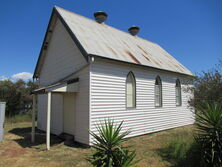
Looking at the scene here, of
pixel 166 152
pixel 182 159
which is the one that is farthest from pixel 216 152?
pixel 166 152

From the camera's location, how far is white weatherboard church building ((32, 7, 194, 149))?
795cm

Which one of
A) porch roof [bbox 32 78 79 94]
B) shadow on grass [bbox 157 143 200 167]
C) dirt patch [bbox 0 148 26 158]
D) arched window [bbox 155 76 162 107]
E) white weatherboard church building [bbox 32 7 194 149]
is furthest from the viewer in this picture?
arched window [bbox 155 76 162 107]

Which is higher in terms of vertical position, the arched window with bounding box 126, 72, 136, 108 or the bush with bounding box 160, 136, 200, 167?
the arched window with bounding box 126, 72, 136, 108

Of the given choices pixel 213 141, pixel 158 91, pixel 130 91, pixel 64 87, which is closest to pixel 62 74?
pixel 64 87

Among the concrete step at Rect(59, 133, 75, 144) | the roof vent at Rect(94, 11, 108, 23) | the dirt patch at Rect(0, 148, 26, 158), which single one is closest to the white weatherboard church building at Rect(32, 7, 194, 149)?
the concrete step at Rect(59, 133, 75, 144)

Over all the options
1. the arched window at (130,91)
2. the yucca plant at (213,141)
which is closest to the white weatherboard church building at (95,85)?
the arched window at (130,91)

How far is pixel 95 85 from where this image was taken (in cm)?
794

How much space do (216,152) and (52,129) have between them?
9323 millimetres

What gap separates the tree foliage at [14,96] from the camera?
17.9 metres

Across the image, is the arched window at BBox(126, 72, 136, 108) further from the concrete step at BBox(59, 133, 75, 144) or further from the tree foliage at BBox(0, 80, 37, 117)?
the tree foliage at BBox(0, 80, 37, 117)

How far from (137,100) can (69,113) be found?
4.09m

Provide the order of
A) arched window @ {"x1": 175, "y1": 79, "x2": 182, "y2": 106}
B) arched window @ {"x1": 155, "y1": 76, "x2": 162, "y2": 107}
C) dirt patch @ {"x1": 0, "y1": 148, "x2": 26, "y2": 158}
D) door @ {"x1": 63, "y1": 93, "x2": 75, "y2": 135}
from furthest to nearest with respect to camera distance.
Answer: arched window @ {"x1": 175, "y1": 79, "x2": 182, "y2": 106} < arched window @ {"x1": 155, "y1": 76, "x2": 162, "y2": 107} < door @ {"x1": 63, "y1": 93, "x2": 75, "y2": 135} < dirt patch @ {"x1": 0, "y1": 148, "x2": 26, "y2": 158}

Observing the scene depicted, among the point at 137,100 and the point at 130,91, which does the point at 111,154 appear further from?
the point at 137,100

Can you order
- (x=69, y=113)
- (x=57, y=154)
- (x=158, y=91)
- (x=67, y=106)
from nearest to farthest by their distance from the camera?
(x=57, y=154), (x=69, y=113), (x=67, y=106), (x=158, y=91)
